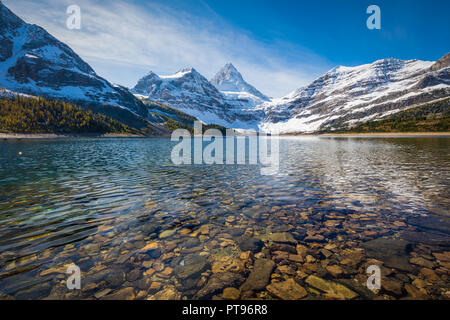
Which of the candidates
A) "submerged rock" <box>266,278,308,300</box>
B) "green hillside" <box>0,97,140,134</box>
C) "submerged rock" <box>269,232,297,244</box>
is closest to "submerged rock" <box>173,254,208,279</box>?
"submerged rock" <box>266,278,308,300</box>

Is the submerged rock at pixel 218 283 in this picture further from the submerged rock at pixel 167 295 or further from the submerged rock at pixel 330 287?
the submerged rock at pixel 330 287

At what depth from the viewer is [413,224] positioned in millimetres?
9570

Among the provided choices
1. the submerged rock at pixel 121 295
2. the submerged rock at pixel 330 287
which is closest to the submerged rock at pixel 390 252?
the submerged rock at pixel 330 287

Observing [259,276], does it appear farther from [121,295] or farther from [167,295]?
[121,295]

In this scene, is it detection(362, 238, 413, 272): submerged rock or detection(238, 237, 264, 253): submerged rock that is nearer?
detection(362, 238, 413, 272): submerged rock

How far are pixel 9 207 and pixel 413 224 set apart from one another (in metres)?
22.8

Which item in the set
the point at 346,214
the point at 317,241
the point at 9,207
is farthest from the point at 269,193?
the point at 9,207

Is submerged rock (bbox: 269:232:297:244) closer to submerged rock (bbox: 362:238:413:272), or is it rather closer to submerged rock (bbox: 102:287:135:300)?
submerged rock (bbox: 362:238:413:272)

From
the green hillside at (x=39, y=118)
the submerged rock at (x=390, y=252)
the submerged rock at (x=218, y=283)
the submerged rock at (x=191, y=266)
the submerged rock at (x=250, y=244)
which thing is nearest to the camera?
the submerged rock at (x=218, y=283)

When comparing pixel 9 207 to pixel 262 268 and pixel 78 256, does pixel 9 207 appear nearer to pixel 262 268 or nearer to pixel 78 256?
pixel 78 256

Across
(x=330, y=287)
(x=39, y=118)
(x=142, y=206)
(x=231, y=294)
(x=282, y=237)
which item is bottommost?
(x=231, y=294)

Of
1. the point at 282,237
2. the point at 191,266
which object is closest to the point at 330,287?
the point at 282,237

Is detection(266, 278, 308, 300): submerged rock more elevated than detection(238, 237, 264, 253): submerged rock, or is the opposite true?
detection(238, 237, 264, 253): submerged rock
